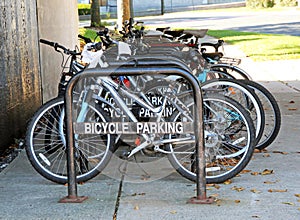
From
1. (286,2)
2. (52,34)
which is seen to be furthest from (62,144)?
(286,2)

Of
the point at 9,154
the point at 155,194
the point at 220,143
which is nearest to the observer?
the point at 155,194

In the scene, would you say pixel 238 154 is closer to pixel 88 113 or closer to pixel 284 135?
pixel 88 113

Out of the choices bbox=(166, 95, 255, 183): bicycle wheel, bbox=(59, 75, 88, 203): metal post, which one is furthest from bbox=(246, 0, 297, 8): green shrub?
bbox=(59, 75, 88, 203): metal post

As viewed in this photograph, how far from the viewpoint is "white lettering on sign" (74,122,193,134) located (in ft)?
17.5

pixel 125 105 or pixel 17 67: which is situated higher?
pixel 17 67

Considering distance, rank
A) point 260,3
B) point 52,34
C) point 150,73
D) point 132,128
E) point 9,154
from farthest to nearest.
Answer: point 260,3
point 52,34
point 9,154
point 132,128
point 150,73

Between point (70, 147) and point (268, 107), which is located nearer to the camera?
point (70, 147)

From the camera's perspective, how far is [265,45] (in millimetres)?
20312

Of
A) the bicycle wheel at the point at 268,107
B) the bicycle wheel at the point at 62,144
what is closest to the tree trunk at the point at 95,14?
the bicycle wheel at the point at 268,107

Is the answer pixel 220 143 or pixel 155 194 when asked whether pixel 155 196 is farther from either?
pixel 220 143

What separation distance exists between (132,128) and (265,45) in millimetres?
15494

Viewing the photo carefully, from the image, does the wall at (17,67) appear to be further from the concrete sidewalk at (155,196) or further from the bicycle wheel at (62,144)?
the bicycle wheel at (62,144)

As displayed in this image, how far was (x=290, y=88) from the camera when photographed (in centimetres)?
1188

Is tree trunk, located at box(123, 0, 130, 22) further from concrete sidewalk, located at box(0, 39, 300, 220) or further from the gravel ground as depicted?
concrete sidewalk, located at box(0, 39, 300, 220)
